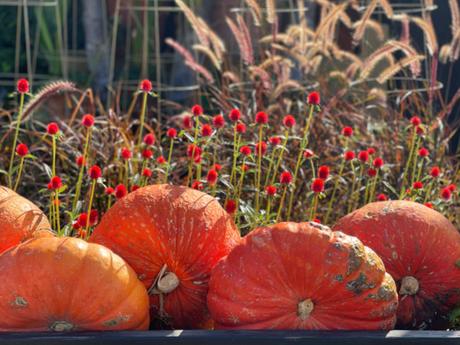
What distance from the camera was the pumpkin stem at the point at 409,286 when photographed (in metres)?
2.61

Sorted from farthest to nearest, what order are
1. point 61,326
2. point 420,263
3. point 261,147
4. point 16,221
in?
point 261,147, point 16,221, point 420,263, point 61,326

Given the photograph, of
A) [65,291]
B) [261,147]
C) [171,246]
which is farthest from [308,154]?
[65,291]

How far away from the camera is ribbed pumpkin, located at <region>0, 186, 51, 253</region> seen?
2725mm

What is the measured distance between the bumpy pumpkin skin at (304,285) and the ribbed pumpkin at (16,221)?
2.26 feet

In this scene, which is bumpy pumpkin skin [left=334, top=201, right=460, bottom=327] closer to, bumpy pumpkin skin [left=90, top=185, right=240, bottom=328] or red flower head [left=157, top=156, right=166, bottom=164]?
bumpy pumpkin skin [left=90, top=185, right=240, bottom=328]

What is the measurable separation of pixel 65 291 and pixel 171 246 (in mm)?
377

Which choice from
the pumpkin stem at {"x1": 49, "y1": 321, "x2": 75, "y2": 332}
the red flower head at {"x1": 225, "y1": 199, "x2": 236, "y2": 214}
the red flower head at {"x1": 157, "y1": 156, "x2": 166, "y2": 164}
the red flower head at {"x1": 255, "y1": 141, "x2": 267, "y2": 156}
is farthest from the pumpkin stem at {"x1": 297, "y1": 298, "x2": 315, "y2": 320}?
the red flower head at {"x1": 157, "y1": 156, "x2": 166, "y2": 164}

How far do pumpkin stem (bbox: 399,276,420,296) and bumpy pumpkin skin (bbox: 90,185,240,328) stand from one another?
502 millimetres

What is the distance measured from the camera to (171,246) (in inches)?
100

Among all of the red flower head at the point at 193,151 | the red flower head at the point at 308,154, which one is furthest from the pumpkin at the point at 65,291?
the red flower head at the point at 308,154

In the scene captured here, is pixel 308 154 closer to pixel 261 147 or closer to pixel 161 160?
pixel 261 147

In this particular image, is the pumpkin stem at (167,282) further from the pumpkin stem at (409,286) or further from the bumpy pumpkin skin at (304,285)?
the pumpkin stem at (409,286)

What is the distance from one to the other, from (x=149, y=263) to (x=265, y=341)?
54cm

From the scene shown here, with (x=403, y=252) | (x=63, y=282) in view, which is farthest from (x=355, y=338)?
(x=63, y=282)
